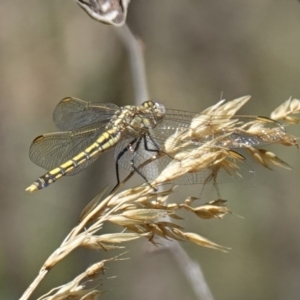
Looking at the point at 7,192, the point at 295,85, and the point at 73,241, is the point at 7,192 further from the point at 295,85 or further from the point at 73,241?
the point at 73,241

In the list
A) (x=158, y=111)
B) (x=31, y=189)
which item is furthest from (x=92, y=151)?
(x=31, y=189)

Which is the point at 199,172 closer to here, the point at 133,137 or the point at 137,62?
the point at 133,137

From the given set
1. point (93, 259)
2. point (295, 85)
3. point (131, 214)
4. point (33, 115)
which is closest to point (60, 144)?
point (131, 214)

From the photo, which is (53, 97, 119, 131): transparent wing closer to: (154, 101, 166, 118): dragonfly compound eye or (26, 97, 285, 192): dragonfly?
(26, 97, 285, 192): dragonfly

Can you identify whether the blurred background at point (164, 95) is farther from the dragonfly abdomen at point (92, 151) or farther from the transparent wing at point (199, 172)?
the transparent wing at point (199, 172)

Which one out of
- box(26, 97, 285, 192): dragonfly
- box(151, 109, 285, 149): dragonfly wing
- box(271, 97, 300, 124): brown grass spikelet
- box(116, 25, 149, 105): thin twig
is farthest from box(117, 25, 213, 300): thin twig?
box(271, 97, 300, 124): brown grass spikelet
